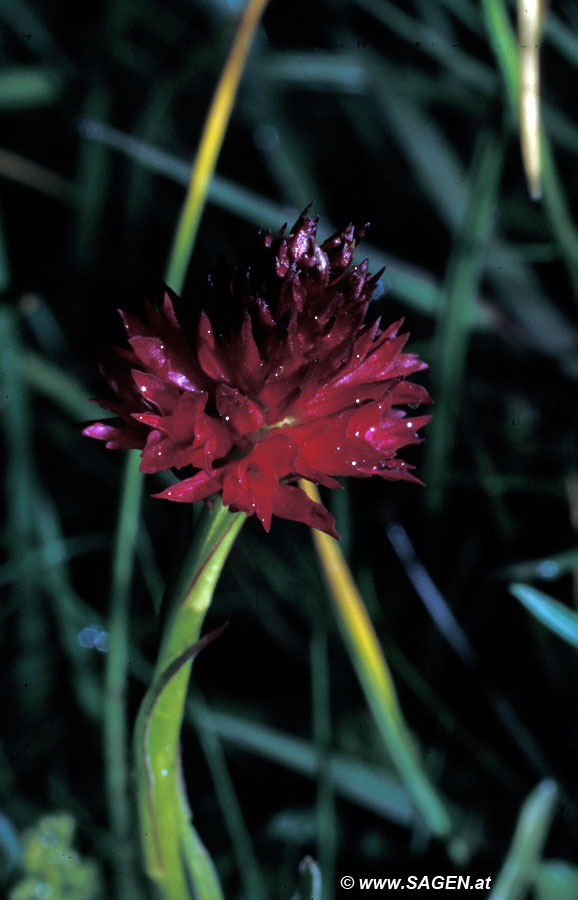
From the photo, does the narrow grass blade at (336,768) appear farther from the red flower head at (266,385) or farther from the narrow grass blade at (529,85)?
the narrow grass blade at (529,85)

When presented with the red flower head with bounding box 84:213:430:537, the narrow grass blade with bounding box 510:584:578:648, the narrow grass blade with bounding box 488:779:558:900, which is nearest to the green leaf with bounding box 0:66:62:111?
the red flower head with bounding box 84:213:430:537

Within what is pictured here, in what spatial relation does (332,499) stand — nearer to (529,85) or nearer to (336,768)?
(336,768)

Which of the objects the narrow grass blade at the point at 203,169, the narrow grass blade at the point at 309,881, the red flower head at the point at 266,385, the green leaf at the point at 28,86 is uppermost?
the green leaf at the point at 28,86

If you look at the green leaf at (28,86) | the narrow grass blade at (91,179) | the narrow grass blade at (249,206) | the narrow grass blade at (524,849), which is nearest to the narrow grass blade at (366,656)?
the narrow grass blade at (524,849)

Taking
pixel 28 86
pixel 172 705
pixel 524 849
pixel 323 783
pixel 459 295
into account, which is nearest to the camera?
pixel 172 705

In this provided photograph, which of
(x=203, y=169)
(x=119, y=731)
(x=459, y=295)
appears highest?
(x=203, y=169)

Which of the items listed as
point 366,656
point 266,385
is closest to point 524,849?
point 366,656

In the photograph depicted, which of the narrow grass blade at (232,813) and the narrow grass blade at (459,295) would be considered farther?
the narrow grass blade at (459,295)
